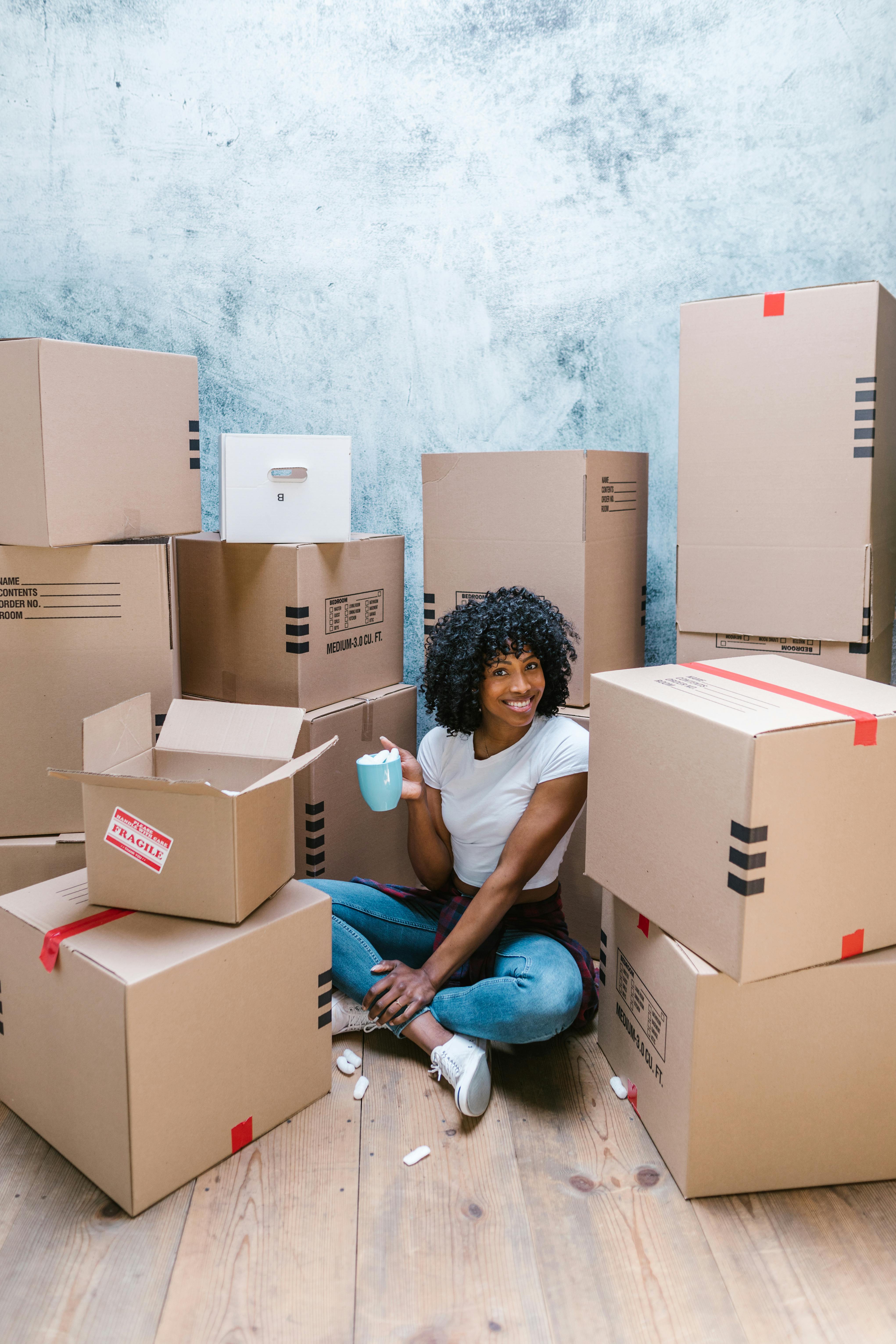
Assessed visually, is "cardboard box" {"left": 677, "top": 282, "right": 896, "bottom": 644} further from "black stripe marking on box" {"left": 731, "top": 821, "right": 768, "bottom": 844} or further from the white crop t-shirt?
"black stripe marking on box" {"left": 731, "top": 821, "right": 768, "bottom": 844}

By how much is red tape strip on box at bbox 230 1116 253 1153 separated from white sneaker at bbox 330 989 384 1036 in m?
0.27

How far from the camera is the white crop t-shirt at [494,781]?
166cm

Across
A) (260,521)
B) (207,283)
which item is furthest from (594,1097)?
(207,283)

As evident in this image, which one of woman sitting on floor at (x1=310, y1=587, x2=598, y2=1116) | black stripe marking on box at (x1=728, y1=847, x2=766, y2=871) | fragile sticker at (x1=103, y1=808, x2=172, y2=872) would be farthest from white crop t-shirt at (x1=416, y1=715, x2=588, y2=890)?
fragile sticker at (x1=103, y1=808, x2=172, y2=872)

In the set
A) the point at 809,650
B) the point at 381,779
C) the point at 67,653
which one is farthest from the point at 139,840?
the point at 809,650

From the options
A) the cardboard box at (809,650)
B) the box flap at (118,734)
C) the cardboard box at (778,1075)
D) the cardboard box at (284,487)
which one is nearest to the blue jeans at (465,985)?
the cardboard box at (778,1075)

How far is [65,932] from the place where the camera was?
1308 millimetres

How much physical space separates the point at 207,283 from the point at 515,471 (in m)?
1.08

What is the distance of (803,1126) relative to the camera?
1.29m

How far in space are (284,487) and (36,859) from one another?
833 millimetres

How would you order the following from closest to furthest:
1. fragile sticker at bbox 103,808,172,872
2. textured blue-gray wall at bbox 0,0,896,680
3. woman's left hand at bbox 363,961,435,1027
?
fragile sticker at bbox 103,808,172,872
woman's left hand at bbox 363,961,435,1027
textured blue-gray wall at bbox 0,0,896,680

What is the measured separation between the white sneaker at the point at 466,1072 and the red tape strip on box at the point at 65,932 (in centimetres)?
55

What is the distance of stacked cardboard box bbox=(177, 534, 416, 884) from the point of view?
6.18 feet

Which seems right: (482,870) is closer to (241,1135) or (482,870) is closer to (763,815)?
(241,1135)
